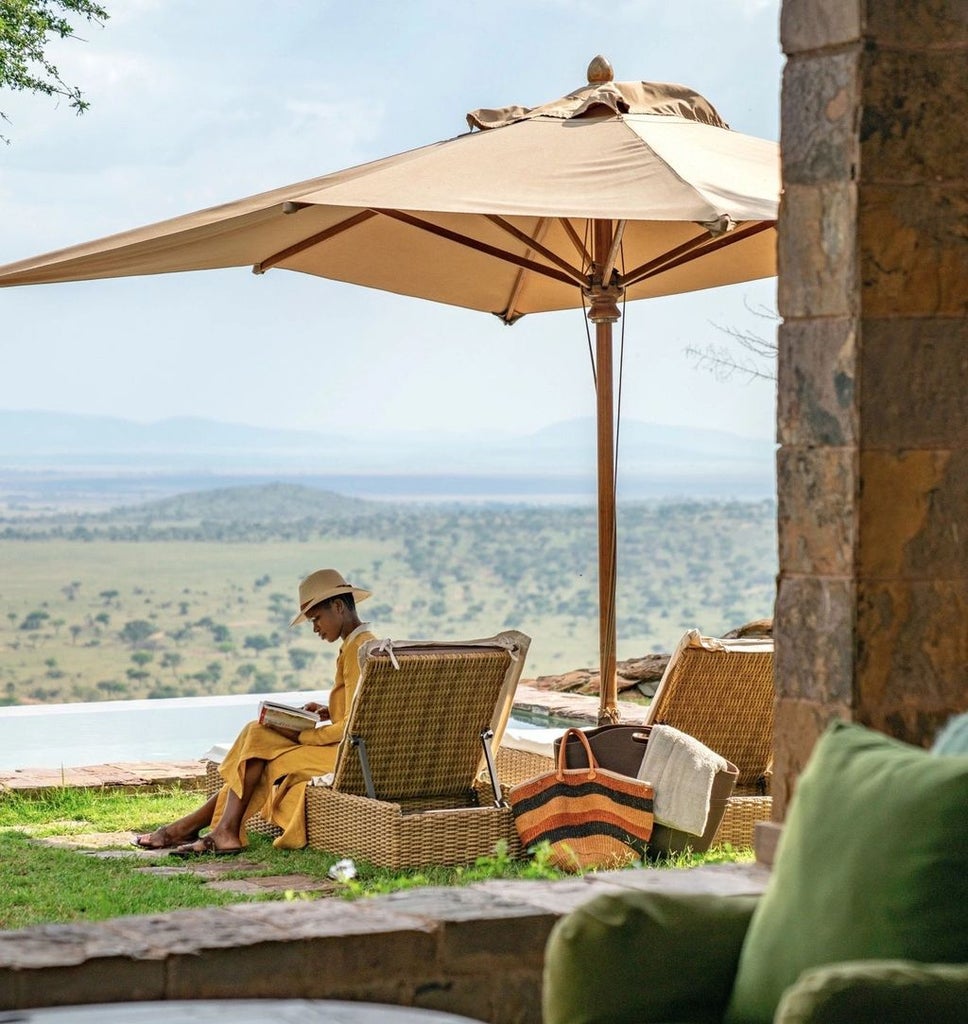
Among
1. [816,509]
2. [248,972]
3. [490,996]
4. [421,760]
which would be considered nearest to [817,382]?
[816,509]

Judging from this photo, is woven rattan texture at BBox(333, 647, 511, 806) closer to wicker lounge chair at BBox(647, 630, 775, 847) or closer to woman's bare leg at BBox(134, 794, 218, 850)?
wicker lounge chair at BBox(647, 630, 775, 847)

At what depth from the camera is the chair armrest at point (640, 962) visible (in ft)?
7.55

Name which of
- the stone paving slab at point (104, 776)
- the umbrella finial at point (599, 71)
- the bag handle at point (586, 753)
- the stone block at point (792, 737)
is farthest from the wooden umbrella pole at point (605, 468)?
the stone block at point (792, 737)

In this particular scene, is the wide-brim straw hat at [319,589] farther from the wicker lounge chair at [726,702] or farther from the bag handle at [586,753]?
the wicker lounge chair at [726,702]

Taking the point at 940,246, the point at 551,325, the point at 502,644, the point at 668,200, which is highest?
the point at 551,325

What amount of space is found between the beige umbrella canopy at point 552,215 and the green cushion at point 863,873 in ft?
8.38

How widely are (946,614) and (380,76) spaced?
52629 millimetres

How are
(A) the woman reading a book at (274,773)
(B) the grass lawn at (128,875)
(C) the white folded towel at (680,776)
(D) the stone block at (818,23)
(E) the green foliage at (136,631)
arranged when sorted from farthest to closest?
(E) the green foliage at (136,631), (A) the woman reading a book at (274,773), (C) the white folded towel at (680,776), (B) the grass lawn at (128,875), (D) the stone block at (818,23)

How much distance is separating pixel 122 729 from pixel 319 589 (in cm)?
334

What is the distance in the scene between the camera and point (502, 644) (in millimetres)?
5129

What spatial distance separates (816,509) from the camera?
311cm

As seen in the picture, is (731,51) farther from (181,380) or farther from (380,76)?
(181,380)

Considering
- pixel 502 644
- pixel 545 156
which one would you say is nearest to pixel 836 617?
pixel 502 644

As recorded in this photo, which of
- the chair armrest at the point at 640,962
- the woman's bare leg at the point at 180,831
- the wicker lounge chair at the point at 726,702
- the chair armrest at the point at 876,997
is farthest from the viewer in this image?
the woman's bare leg at the point at 180,831
